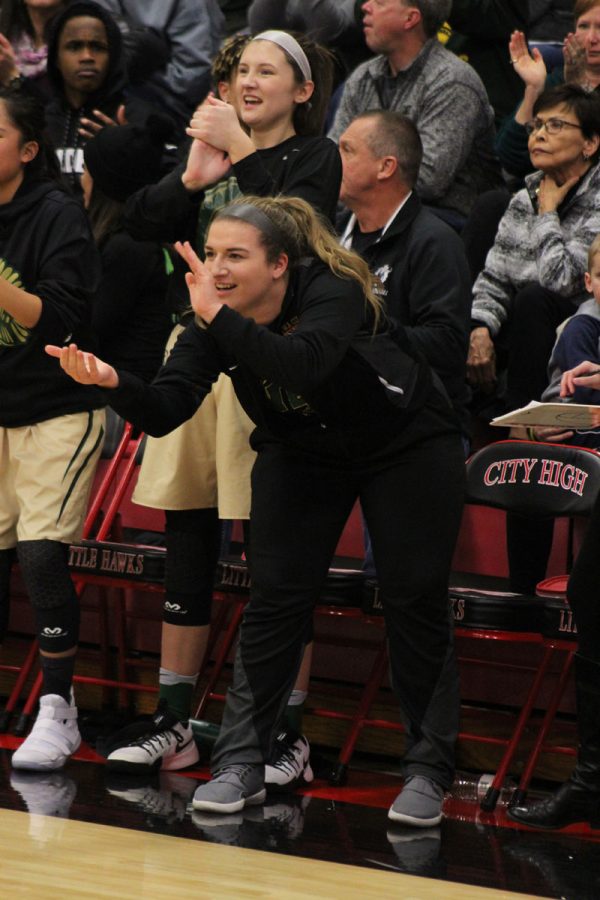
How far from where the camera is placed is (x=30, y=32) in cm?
614

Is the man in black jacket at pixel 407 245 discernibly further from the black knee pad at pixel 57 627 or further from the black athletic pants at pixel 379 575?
the black knee pad at pixel 57 627

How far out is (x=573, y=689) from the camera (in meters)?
4.13

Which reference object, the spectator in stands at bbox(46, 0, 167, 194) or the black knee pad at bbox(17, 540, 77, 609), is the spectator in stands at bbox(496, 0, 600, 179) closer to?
the spectator in stands at bbox(46, 0, 167, 194)

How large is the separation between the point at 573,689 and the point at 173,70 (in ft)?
11.3

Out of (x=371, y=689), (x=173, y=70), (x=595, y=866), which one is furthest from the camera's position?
(x=173, y=70)

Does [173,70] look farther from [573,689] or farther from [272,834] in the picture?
[272,834]

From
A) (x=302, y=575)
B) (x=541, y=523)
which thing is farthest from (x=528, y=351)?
(x=302, y=575)

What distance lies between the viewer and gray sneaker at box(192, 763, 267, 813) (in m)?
3.33

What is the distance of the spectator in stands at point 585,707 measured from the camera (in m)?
3.31

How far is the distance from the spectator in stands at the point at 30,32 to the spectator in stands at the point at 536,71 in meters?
2.05

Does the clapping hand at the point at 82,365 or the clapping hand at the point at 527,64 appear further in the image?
the clapping hand at the point at 527,64

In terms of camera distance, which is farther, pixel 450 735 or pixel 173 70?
pixel 173 70

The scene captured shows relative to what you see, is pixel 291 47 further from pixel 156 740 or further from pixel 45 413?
→ pixel 156 740

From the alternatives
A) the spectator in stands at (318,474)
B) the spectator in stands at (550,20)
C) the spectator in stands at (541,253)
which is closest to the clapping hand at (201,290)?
the spectator in stands at (318,474)
